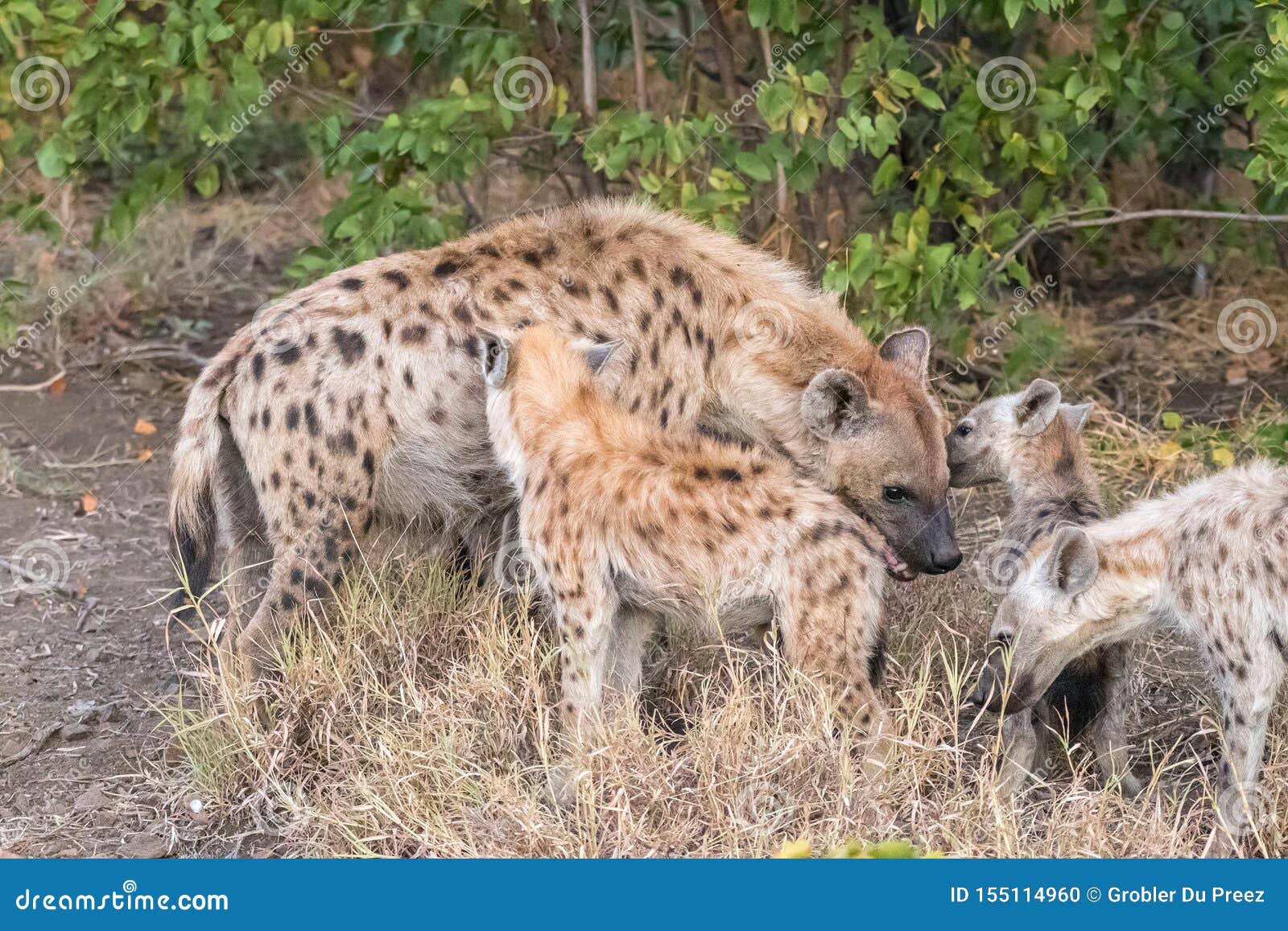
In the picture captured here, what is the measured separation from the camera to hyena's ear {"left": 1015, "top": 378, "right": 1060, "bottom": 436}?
4.93m

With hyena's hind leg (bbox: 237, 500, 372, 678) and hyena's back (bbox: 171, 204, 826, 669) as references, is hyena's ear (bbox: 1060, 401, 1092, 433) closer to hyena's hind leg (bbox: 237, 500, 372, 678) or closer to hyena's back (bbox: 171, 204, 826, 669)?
hyena's back (bbox: 171, 204, 826, 669)

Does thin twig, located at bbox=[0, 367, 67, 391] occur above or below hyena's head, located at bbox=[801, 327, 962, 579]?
below

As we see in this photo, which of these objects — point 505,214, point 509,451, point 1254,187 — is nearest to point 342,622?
point 509,451

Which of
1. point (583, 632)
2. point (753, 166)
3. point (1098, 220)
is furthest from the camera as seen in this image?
point (1098, 220)

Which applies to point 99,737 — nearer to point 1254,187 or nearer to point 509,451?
point 509,451

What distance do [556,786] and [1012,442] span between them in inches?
68.8

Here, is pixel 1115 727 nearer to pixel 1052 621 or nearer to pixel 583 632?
pixel 1052 621

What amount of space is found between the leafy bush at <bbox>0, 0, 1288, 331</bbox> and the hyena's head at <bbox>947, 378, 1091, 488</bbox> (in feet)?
2.87

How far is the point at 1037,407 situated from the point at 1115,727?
99 cm

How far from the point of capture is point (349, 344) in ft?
16.1


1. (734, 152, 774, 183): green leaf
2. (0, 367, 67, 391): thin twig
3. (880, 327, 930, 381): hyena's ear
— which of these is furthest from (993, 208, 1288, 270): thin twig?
(0, 367, 67, 391): thin twig

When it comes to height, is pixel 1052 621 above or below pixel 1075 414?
below

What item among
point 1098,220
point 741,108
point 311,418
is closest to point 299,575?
point 311,418

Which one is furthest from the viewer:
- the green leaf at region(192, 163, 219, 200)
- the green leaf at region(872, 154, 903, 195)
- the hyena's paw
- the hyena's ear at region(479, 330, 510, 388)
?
the green leaf at region(192, 163, 219, 200)
